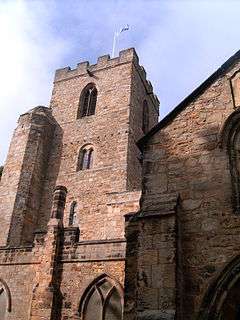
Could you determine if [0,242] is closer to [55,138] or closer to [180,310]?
[55,138]

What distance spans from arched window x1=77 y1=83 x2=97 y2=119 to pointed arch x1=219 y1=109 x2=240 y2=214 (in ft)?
58.4

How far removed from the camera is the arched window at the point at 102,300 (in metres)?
10.9

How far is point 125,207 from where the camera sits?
1708 centimetres

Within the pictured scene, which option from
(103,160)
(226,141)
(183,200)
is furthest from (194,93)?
(103,160)

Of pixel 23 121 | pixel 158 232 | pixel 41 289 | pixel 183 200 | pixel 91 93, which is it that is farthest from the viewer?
pixel 91 93

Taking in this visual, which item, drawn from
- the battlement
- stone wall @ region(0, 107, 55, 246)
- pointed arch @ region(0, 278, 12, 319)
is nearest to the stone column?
pointed arch @ region(0, 278, 12, 319)

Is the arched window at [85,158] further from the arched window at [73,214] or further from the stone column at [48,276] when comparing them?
the stone column at [48,276]

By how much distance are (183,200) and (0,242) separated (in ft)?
46.5

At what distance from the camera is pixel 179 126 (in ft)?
26.4

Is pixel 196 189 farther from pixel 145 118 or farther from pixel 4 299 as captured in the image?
pixel 145 118

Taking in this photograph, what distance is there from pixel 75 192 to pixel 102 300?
10770 mm

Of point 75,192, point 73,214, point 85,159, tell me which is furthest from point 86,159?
point 73,214

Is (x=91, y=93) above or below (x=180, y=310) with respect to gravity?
above

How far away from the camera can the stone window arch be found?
12406 mm
